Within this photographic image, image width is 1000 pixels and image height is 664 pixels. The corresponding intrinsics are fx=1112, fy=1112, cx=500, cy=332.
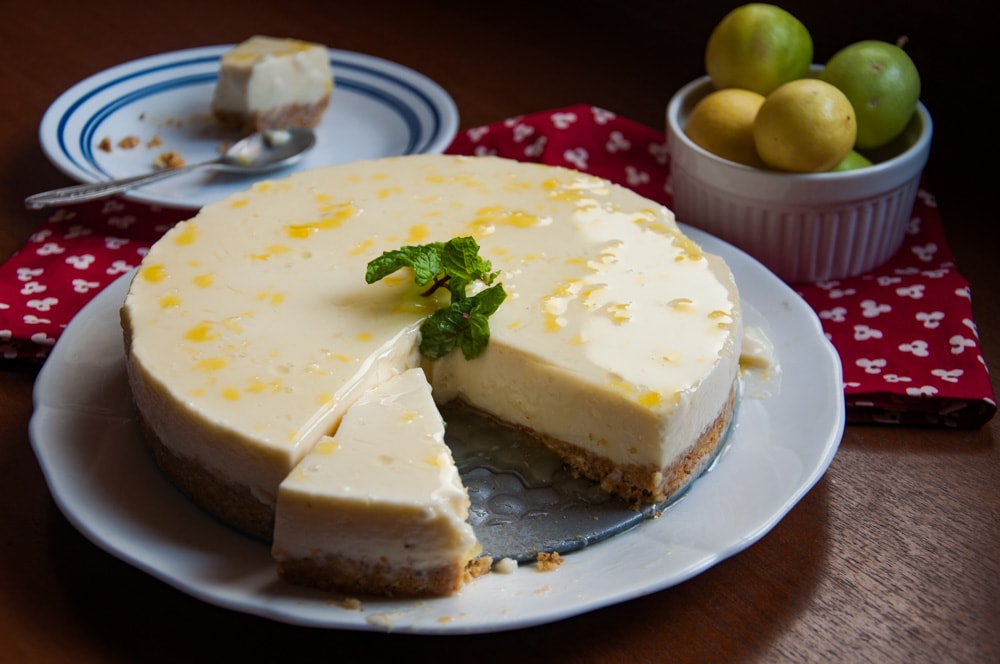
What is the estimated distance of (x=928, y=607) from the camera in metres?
1.63

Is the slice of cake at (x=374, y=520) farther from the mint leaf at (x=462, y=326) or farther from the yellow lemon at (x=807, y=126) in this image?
the yellow lemon at (x=807, y=126)

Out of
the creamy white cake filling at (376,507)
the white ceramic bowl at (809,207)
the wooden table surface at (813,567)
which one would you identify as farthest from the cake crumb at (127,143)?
the creamy white cake filling at (376,507)

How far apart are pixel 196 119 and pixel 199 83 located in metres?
0.18

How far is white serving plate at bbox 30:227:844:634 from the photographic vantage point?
1.51m

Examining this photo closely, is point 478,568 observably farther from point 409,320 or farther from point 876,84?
point 876,84

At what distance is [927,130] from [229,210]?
1.50 m

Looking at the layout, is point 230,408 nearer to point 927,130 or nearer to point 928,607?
point 928,607

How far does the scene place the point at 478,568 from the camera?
1.62 m

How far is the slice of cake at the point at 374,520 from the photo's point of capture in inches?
59.9

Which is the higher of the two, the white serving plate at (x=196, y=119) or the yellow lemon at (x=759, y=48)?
the yellow lemon at (x=759, y=48)

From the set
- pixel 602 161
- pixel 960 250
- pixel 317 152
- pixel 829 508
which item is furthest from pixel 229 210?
pixel 960 250

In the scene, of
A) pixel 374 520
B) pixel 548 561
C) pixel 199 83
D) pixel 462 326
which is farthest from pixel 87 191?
pixel 548 561

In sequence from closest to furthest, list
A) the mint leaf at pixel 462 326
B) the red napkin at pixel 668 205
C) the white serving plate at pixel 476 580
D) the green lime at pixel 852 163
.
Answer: the white serving plate at pixel 476 580
the mint leaf at pixel 462 326
the red napkin at pixel 668 205
the green lime at pixel 852 163

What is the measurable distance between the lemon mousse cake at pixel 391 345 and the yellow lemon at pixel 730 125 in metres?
0.34
